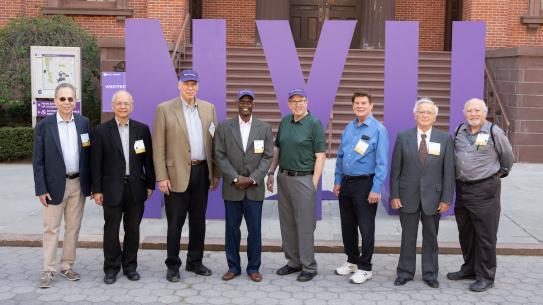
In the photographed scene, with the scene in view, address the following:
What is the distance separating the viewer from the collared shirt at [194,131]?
5.35m

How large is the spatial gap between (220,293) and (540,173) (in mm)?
8699

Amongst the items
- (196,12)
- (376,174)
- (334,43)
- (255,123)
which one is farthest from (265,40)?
(196,12)

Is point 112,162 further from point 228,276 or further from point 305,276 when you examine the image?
point 305,276

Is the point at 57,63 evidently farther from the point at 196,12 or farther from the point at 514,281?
the point at 514,281

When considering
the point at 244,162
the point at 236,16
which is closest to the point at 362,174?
the point at 244,162

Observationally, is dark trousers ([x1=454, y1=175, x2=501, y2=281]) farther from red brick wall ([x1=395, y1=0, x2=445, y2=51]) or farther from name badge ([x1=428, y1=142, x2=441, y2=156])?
Answer: red brick wall ([x1=395, y1=0, x2=445, y2=51])

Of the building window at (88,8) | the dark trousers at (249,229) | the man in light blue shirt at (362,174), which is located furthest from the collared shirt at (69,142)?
the building window at (88,8)

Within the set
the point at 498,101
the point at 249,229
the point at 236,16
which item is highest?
the point at 236,16

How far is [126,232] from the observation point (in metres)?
5.39


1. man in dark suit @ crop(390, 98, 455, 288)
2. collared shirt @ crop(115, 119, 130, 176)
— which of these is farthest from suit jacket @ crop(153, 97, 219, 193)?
man in dark suit @ crop(390, 98, 455, 288)

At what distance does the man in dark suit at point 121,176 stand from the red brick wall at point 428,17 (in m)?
14.5

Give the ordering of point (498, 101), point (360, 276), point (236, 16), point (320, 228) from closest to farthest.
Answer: point (360, 276), point (320, 228), point (498, 101), point (236, 16)

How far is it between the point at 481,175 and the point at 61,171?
11.7 ft

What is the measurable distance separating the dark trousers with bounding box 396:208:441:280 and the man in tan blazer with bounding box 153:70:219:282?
1778mm
